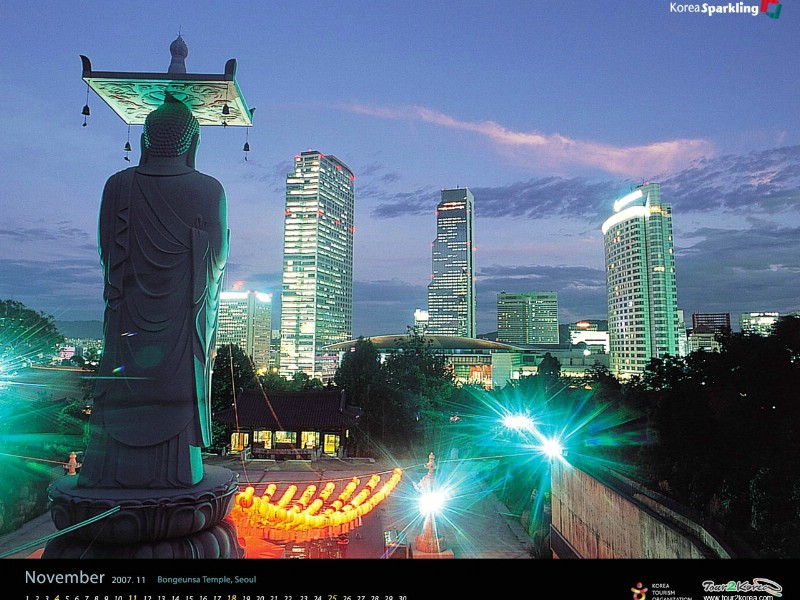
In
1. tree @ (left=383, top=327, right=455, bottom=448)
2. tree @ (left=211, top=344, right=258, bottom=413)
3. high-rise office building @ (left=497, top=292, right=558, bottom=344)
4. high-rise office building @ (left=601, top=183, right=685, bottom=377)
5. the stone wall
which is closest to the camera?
the stone wall

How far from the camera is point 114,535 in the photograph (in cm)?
466

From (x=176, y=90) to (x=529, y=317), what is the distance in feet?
426

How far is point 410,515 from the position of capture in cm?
1181

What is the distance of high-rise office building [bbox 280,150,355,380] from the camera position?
6756cm

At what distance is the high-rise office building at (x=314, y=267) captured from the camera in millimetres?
67562

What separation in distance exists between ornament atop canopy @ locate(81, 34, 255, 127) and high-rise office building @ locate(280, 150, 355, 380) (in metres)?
59.9

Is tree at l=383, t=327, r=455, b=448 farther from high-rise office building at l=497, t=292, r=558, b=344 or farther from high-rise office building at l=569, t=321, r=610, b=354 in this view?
high-rise office building at l=497, t=292, r=558, b=344

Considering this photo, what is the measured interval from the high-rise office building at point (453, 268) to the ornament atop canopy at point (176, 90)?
115649mm

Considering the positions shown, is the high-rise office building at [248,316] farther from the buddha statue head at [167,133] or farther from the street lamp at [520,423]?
the buddha statue head at [167,133]

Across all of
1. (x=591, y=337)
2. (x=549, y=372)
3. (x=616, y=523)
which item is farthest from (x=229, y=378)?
(x=591, y=337)

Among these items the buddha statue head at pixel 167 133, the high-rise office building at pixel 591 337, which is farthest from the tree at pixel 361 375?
the high-rise office building at pixel 591 337

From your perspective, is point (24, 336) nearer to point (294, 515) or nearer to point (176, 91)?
point (294, 515)

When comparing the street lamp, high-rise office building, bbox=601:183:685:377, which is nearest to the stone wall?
the street lamp

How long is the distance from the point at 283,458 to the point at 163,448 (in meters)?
13.4
